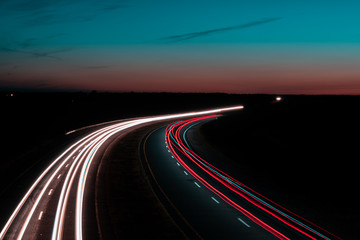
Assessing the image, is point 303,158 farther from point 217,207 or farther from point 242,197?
point 217,207

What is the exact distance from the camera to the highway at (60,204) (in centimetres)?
1867

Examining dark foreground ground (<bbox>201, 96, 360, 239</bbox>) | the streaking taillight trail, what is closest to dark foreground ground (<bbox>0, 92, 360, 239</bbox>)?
dark foreground ground (<bbox>201, 96, 360, 239</bbox>)

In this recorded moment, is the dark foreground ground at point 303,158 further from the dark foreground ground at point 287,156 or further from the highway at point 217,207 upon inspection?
the highway at point 217,207

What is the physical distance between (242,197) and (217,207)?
3.06 metres

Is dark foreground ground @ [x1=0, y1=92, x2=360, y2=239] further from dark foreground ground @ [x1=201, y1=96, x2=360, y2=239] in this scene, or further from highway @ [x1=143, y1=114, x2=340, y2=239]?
highway @ [x1=143, y1=114, x2=340, y2=239]

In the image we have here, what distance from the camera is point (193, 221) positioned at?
70.2ft

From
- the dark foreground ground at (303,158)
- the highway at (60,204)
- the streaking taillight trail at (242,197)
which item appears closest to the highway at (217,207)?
the streaking taillight trail at (242,197)

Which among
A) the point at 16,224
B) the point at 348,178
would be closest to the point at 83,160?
the point at 16,224

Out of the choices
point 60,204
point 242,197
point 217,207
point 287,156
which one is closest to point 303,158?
point 287,156

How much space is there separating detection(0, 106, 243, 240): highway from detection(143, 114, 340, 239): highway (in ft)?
17.4

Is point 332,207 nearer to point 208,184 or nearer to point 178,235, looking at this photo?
point 208,184

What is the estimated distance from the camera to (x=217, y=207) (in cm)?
2412

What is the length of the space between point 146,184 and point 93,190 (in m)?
4.52

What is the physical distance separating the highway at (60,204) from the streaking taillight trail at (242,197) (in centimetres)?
903
